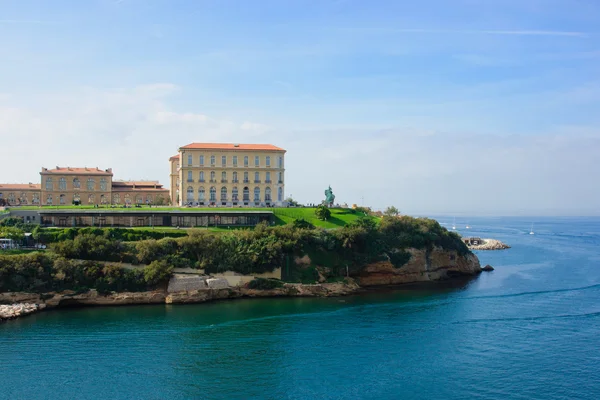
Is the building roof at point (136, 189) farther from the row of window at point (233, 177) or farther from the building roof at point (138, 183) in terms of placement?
the row of window at point (233, 177)

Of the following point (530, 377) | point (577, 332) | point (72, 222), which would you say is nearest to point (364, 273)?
point (577, 332)

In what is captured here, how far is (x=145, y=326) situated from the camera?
31156 millimetres

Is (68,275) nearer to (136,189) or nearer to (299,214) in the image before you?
(299,214)

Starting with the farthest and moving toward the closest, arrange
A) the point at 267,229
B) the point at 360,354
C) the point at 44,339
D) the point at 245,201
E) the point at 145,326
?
the point at 245,201 < the point at 267,229 < the point at 145,326 < the point at 44,339 < the point at 360,354

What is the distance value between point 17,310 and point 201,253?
12.7 m

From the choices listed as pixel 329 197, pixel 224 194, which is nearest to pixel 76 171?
pixel 224 194

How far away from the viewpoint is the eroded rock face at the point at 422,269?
45.6m

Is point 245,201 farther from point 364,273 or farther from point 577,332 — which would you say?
point 577,332

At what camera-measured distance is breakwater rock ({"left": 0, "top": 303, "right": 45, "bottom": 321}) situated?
32.8m

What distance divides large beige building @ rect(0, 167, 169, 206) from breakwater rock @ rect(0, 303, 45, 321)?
1462 inches

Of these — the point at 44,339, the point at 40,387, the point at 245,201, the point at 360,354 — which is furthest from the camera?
the point at 245,201

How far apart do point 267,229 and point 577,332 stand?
23.2 metres

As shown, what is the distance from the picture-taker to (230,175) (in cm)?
6188

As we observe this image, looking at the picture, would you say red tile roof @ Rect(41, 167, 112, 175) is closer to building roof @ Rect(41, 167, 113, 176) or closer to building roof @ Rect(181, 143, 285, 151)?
building roof @ Rect(41, 167, 113, 176)
